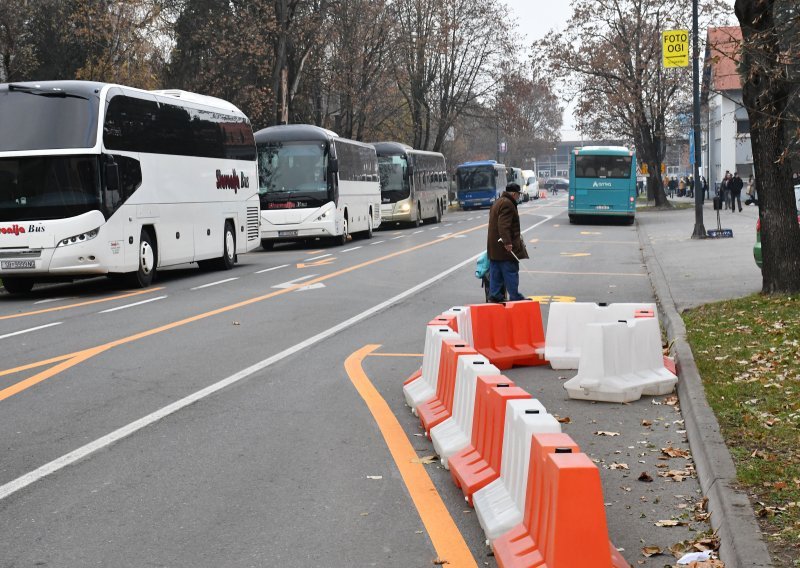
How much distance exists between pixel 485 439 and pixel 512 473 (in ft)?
3.04

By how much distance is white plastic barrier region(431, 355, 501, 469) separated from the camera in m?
7.45

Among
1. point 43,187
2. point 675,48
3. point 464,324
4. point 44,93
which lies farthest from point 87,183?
point 675,48

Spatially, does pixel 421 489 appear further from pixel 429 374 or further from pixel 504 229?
pixel 504 229

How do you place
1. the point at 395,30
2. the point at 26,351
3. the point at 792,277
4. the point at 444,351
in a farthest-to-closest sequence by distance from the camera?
the point at 395,30, the point at 792,277, the point at 26,351, the point at 444,351

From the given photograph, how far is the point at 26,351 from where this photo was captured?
519 inches

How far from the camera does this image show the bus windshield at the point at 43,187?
2031 centimetres

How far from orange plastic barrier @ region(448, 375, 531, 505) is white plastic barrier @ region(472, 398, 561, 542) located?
0.15 meters

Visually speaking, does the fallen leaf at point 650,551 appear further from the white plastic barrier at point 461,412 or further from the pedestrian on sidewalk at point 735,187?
the pedestrian on sidewalk at point 735,187

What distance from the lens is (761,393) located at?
932 centimetres

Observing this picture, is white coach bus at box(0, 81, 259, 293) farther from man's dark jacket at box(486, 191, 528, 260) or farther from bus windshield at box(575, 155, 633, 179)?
bus windshield at box(575, 155, 633, 179)

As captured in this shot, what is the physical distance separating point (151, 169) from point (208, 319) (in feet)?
24.6

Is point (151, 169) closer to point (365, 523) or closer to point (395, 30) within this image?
point (365, 523)

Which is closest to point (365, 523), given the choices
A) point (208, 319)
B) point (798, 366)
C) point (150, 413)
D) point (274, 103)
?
point (150, 413)

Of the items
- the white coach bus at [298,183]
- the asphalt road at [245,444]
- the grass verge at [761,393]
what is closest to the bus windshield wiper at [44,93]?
the asphalt road at [245,444]
